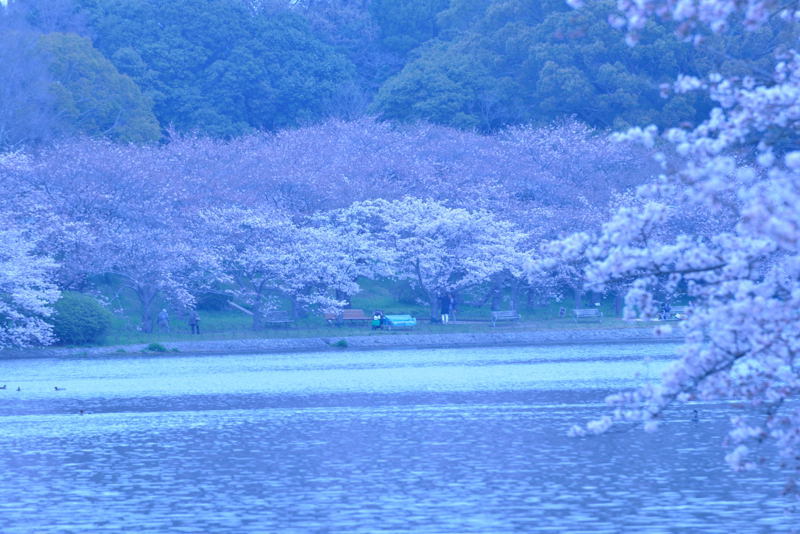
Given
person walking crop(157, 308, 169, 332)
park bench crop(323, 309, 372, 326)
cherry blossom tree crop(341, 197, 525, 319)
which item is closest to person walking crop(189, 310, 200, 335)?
person walking crop(157, 308, 169, 332)

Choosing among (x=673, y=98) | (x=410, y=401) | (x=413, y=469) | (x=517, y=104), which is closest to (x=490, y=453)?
(x=413, y=469)

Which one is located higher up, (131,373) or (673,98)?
(673,98)

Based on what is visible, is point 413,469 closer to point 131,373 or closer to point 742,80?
point 742,80

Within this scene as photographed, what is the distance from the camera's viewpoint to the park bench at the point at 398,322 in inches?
1646

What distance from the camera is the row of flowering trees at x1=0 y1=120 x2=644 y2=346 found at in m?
40.9

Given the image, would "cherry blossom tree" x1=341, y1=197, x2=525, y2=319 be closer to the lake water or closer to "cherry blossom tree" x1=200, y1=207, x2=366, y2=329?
"cherry blossom tree" x1=200, y1=207, x2=366, y2=329

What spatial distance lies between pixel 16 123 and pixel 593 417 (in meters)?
38.3

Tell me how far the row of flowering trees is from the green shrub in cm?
82

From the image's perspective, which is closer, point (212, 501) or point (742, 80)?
point (742, 80)

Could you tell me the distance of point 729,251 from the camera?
22.6ft

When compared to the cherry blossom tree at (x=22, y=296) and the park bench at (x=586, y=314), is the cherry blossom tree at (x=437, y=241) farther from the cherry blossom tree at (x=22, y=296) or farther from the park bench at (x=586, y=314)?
the cherry blossom tree at (x=22, y=296)

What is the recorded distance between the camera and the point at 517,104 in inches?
2352

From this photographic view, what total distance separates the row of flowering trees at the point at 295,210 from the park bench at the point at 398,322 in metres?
1.79

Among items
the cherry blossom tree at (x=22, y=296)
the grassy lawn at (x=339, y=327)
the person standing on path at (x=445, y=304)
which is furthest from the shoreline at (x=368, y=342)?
the person standing on path at (x=445, y=304)
